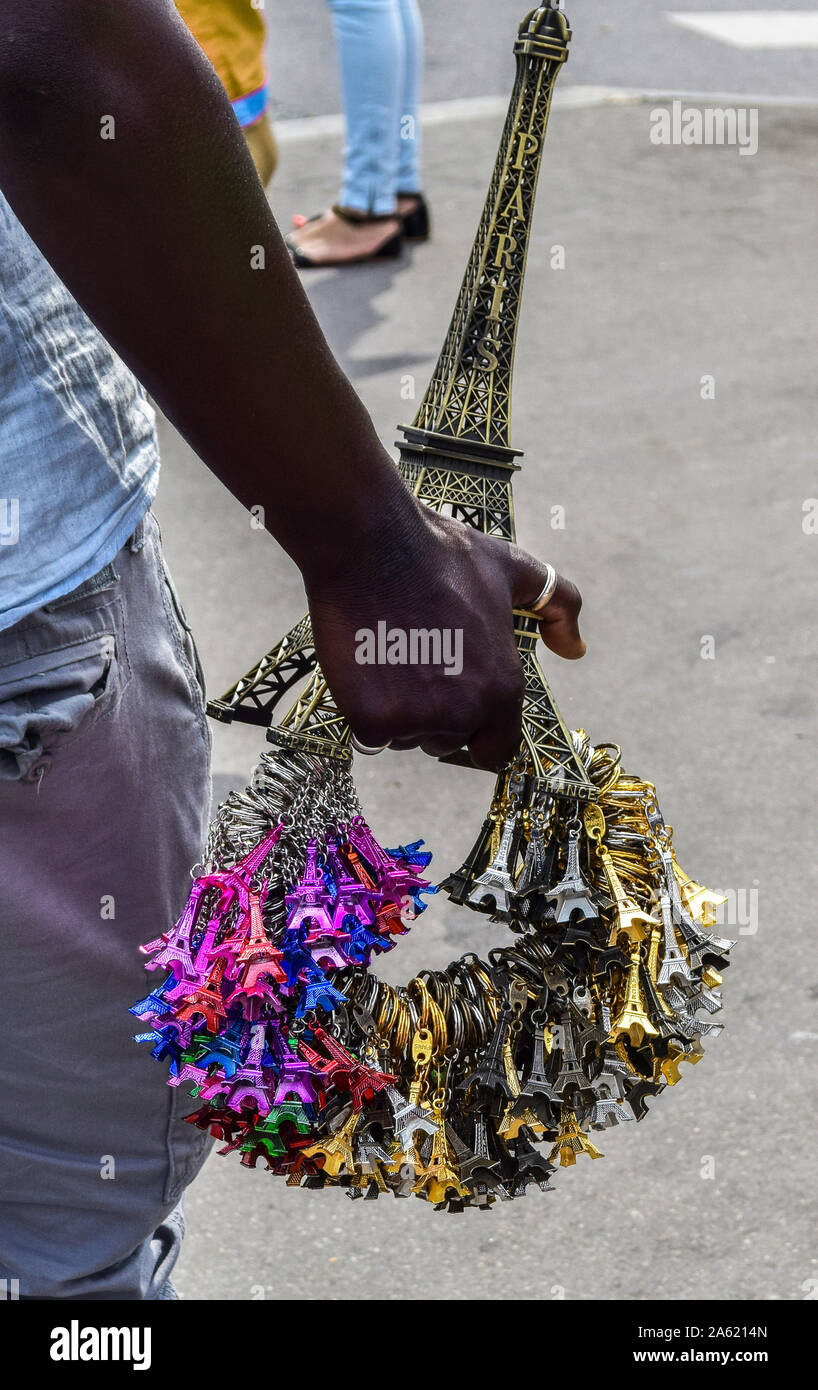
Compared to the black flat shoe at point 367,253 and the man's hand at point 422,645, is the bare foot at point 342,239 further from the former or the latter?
the man's hand at point 422,645

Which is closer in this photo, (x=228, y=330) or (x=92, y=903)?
(x=228, y=330)

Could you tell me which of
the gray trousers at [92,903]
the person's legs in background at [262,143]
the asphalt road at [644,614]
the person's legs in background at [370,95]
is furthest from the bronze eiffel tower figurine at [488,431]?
the person's legs in background at [370,95]

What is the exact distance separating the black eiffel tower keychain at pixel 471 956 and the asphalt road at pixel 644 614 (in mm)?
1098

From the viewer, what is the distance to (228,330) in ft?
3.42

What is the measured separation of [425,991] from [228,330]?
2.27 feet

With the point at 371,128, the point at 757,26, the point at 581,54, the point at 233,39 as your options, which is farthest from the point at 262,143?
the point at 757,26

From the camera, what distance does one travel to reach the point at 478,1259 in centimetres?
246

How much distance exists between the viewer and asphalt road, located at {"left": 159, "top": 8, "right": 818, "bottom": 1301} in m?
2.48

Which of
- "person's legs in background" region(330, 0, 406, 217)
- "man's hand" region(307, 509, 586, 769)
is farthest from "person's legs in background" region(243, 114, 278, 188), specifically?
"man's hand" region(307, 509, 586, 769)

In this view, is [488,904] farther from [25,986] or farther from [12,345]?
[12,345]

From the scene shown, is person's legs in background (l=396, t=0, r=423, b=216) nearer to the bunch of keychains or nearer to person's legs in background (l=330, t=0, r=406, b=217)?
person's legs in background (l=330, t=0, r=406, b=217)

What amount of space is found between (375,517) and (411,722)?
0.16 metres

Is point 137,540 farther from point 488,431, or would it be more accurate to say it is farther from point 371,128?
point 371,128

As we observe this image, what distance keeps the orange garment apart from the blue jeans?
108 inches
